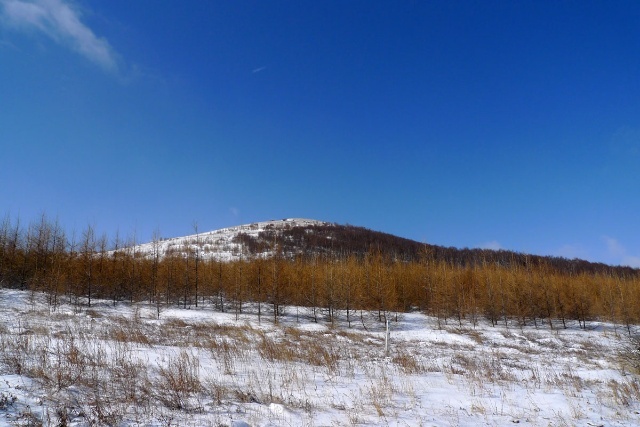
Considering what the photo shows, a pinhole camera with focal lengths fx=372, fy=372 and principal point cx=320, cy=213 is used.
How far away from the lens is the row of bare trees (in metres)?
41.8

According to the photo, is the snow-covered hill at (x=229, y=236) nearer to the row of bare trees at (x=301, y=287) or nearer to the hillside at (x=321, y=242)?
the hillside at (x=321, y=242)

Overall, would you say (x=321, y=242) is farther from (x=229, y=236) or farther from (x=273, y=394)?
(x=273, y=394)

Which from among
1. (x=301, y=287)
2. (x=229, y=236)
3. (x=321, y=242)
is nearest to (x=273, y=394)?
(x=301, y=287)

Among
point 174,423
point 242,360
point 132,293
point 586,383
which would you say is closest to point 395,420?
point 174,423

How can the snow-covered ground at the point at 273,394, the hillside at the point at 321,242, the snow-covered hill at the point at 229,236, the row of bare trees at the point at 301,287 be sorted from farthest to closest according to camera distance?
the hillside at the point at 321,242 < the snow-covered hill at the point at 229,236 < the row of bare trees at the point at 301,287 < the snow-covered ground at the point at 273,394

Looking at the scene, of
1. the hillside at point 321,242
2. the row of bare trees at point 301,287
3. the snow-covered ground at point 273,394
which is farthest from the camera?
the hillside at point 321,242

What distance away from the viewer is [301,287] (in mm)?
46094

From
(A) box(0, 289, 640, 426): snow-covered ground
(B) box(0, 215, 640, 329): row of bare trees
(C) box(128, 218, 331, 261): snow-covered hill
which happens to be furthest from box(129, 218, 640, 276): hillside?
(A) box(0, 289, 640, 426): snow-covered ground

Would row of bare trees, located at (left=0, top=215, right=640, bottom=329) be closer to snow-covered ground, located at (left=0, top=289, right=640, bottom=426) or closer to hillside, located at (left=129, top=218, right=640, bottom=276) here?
snow-covered ground, located at (left=0, top=289, right=640, bottom=426)

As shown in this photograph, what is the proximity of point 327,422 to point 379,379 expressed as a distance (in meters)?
4.14

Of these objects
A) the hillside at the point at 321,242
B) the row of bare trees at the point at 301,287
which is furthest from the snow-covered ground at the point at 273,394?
the hillside at the point at 321,242

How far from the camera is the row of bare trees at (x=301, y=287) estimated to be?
137 ft

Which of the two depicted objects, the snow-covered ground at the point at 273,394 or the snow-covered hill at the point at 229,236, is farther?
the snow-covered hill at the point at 229,236

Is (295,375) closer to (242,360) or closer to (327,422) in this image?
(242,360)
